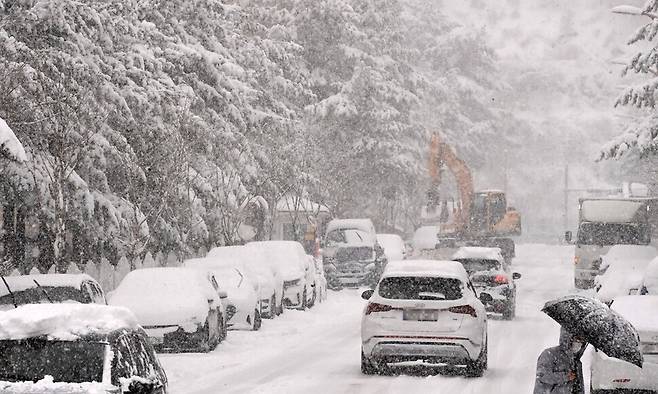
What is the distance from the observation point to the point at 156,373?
9320 mm

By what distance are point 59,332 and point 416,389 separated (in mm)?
8832

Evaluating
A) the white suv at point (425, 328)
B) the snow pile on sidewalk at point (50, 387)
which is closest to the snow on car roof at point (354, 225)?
the white suv at point (425, 328)

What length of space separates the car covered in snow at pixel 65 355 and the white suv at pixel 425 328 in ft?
31.2

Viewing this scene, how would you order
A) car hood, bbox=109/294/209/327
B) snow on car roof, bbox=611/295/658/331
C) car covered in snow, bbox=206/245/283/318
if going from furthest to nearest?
car covered in snow, bbox=206/245/283/318 → car hood, bbox=109/294/209/327 → snow on car roof, bbox=611/295/658/331

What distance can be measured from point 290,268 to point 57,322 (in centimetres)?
2308

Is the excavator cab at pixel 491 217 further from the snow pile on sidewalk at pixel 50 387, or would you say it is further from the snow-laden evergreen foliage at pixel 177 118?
the snow pile on sidewalk at pixel 50 387

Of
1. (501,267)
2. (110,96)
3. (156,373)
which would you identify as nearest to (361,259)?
(501,267)

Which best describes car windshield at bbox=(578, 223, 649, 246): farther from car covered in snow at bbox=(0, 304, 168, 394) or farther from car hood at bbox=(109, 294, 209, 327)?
car covered in snow at bbox=(0, 304, 168, 394)

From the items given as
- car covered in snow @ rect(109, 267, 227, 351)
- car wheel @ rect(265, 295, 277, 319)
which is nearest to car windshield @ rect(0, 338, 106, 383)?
car covered in snow @ rect(109, 267, 227, 351)

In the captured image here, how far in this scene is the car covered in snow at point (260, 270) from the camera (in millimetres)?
28122

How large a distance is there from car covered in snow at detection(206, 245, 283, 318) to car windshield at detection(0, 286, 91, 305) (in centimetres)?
929

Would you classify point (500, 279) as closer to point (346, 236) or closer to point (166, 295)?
point (166, 295)

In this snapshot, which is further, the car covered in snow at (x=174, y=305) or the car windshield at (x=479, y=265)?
the car windshield at (x=479, y=265)

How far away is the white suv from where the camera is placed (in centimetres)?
1836
